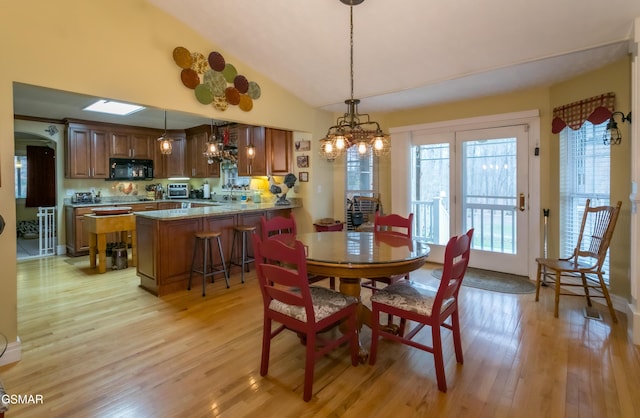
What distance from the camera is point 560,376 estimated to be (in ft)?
6.77

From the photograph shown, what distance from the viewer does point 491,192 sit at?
14.4 feet

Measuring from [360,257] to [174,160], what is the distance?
19.6 ft

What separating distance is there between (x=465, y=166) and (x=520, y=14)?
2205 mm

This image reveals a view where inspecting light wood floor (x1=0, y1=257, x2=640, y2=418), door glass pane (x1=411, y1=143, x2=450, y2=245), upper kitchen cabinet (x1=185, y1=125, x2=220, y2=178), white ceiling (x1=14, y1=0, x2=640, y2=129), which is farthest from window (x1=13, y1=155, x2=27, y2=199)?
door glass pane (x1=411, y1=143, x2=450, y2=245)

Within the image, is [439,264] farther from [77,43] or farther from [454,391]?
[77,43]

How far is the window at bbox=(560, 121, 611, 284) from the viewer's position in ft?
11.2

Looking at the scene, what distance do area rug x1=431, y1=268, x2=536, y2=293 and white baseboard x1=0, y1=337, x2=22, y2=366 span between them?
4120 millimetres

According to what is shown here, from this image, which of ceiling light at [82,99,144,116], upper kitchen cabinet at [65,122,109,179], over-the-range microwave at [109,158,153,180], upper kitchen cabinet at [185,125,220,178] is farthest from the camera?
upper kitchen cabinet at [185,125,220,178]

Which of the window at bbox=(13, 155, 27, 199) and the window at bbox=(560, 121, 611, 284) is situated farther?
the window at bbox=(13, 155, 27, 199)

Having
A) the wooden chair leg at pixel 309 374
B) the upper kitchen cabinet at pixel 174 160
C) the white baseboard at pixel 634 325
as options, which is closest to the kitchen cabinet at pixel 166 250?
the wooden chair leg at pixel 309 374

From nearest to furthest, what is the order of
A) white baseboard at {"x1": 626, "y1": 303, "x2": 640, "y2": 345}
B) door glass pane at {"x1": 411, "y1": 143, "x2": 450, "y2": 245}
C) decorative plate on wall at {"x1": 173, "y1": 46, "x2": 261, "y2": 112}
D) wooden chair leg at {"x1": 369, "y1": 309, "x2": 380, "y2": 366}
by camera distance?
1. wooden chair leg at {"x1": 369, "y1": 309, "x2": 380, "y2": 366}
2. white baseboard at {"x1": 626, "y1": 303, "x2": 640, "y2": 345}
3. decorative plate on wall at {"x1": 173, "y1": 46, "x2": 261, "y2": 112}
4. door glass pane at {"x1": 411, "y1": 143, "x2": 450, "y2": 245}

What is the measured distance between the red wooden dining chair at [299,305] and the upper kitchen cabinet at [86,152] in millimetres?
5288

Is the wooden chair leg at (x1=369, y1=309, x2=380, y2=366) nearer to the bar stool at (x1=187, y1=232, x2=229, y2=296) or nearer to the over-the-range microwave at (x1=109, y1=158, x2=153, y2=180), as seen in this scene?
the bar stool at (x1=187, y1=232, x2=229, y2=296)

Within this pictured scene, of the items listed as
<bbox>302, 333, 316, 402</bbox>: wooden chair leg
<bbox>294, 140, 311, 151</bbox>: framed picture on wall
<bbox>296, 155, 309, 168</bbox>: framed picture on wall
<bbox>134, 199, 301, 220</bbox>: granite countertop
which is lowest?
<bbox>302, 333, 316, 402</bbox>: wooden chair leg
